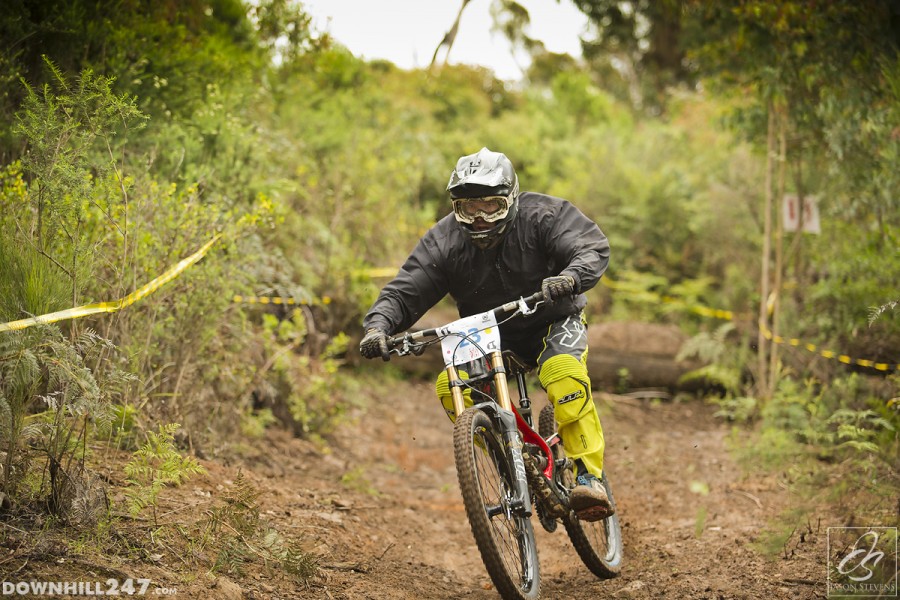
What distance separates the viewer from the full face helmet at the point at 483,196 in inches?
194

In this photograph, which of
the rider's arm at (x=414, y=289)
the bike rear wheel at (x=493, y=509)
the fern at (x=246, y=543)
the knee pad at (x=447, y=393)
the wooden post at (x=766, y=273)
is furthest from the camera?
the wooden post at (x=766, y=273)

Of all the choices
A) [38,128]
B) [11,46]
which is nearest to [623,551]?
[38,128]

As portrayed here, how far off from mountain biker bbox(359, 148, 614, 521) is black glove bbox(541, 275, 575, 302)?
3 centimetres

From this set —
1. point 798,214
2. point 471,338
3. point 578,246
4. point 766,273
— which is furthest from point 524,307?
point 798,214

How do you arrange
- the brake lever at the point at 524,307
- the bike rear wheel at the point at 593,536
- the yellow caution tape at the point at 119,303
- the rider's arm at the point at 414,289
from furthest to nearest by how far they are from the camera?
the rider's arm at the point at 414,289 → the bike rear wheel at the point at 593,536 → the brake lever at the point at 524,307 → the yellow caution tape at the point at 119,303

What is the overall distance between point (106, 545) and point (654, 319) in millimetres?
10471

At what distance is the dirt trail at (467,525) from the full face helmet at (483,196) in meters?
2.08

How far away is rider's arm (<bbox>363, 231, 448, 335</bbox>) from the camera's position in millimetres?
5098

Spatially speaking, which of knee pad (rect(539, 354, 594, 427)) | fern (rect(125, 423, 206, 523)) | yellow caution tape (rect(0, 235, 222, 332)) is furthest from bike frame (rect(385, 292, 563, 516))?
yellow caution tape (rect(0, 235, 222, 332))

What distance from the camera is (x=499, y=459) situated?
455 centimetres

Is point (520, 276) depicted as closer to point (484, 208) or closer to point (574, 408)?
point (484, 208)

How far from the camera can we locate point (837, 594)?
4133mm

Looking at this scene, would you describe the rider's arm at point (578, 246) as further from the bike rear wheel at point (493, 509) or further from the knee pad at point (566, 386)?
the bike rear wheel at point (493, 509)

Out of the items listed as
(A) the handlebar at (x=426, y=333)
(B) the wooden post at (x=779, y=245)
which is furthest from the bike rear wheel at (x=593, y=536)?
(B) the wooden post at (x=779, y=245)
